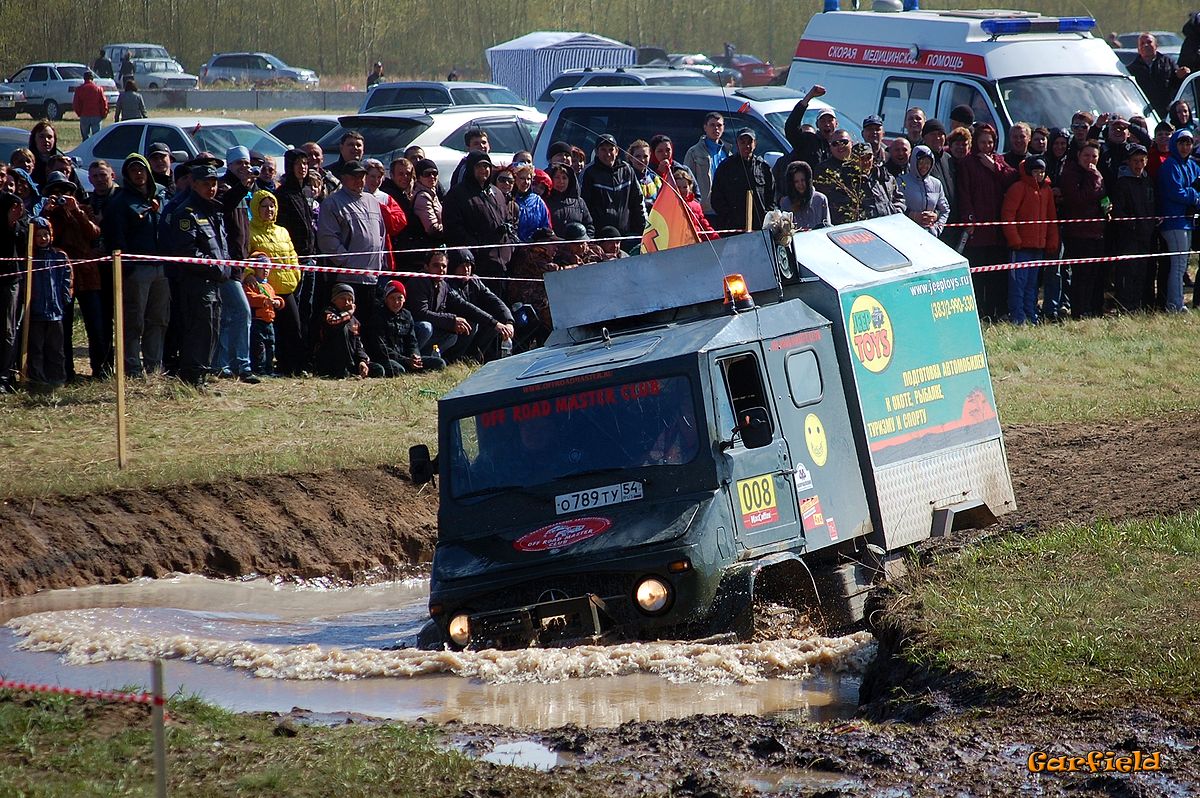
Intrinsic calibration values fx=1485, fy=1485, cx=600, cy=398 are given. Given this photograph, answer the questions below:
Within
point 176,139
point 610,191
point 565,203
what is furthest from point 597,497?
point 176,139

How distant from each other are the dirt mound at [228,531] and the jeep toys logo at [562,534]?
371cm

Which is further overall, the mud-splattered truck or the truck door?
the truck door

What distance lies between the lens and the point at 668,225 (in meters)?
11.4

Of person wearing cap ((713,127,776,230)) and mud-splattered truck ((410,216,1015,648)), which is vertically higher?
person wearing cap ((713,127,776,230))

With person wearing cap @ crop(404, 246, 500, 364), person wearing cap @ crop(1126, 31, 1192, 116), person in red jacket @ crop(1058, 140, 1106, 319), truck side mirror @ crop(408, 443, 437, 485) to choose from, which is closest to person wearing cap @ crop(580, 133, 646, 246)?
person wearing cap @ crop(404, 246, 500, 364)

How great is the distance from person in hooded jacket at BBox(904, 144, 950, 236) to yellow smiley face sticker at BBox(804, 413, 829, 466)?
27.2ft

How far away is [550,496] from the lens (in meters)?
8.84

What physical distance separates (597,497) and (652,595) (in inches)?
27.7

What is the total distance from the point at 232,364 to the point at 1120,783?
34.1 ft

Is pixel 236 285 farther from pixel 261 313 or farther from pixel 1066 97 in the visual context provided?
pixel 1066 97

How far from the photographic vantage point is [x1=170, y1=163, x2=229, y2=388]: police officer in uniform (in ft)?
44.5

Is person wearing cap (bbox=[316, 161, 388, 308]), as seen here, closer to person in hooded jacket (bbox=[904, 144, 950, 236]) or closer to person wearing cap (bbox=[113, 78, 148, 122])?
A: person in hooded jacket (bbox=[904, 144, 950, 236])

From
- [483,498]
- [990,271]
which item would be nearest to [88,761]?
[483,498]

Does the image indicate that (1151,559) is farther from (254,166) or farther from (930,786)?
(254,166)
